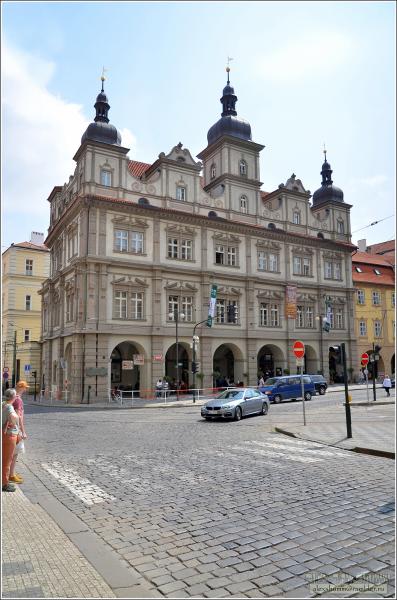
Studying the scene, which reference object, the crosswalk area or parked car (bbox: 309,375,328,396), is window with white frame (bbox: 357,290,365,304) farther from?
the crosswalk area

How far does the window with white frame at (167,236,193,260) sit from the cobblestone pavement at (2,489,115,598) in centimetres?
3171

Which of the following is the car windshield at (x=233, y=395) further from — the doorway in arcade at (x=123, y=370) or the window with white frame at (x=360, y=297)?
the window with white frame at (x=360, y=297)

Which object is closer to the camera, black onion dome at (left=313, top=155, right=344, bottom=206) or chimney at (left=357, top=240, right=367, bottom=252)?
black onion dome at (left=313, top=155, right=344, bottom=206)

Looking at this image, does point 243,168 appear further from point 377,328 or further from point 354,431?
point 354,431

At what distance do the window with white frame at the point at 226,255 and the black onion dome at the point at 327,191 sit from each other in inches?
634

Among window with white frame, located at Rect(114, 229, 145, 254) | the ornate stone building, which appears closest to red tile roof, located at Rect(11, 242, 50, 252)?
the ornate stone building

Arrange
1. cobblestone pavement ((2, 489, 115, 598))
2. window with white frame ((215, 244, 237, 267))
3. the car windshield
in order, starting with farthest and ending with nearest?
window with white frame ((215, 244, 237, 267)), the car windshield, cobblestone pavement ((2, 489, 115, 598))

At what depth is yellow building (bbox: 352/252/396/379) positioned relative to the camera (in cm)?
5441

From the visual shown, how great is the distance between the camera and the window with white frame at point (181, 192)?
38.8m

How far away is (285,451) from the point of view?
39.4 ft

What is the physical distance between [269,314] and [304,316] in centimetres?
453

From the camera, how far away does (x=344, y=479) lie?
8.79 m

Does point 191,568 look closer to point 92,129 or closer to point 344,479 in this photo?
point 344,479

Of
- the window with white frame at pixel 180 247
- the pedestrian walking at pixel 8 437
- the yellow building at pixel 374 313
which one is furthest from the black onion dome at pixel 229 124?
the pedestrian walking at pixel 8 437
